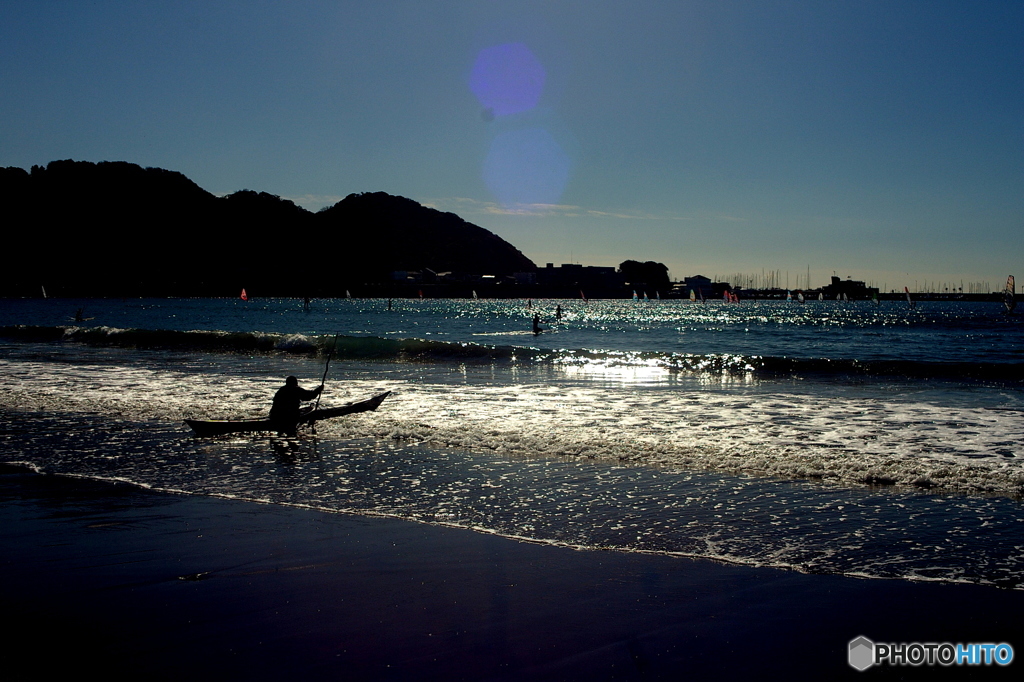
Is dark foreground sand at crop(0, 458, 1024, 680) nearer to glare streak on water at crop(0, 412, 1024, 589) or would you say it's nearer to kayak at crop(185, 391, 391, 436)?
glare streak on water at crop(0, 412, 1024, 589)

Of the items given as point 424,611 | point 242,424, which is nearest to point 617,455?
point 424,611

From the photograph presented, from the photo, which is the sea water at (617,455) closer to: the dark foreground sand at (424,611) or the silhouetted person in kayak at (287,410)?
the silhouetted person in kayak at (287,410)

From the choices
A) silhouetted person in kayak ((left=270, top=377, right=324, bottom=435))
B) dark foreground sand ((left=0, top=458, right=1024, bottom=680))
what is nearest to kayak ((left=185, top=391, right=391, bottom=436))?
silhouetted person in kayak ((left=270, top=377, right=324, bottom=435))

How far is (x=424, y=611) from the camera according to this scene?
20.1 feet

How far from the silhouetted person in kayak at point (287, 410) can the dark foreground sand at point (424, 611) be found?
717 centimetres

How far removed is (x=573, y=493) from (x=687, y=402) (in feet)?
37.8

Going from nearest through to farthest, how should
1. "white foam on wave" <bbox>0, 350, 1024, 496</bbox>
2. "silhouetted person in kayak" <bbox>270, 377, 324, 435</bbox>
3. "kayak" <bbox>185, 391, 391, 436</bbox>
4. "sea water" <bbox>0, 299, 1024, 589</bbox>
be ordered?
"sea water" <bbox>0, 299, 1024, 589</bbox>
"white foam on wave" <bbox>0, 350, 1024, 496</bbox>
"kayak" <bbox>185, 391, 391, 436</bbox>
"silhouetted person in kayak" <bbox>270, 377, 324, 435</bbox>

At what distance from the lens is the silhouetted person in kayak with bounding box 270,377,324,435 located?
616 inches

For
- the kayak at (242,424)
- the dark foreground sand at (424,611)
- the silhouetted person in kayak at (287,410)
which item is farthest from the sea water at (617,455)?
the dark foreground sand at (424,611)

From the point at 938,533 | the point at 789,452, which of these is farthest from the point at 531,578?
the point at 789,452

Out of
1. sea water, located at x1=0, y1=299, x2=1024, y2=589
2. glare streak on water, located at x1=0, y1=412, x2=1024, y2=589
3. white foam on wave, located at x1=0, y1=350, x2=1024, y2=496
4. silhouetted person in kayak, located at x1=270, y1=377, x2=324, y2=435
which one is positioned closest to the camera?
glare streak on water, located at x1=0, y1=412, x2=1024, y2=589

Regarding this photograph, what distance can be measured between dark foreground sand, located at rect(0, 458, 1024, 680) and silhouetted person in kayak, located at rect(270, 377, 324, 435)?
7.17 metres

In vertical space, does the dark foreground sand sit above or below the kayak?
below

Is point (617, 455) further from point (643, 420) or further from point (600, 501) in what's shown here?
point (643, 420)
